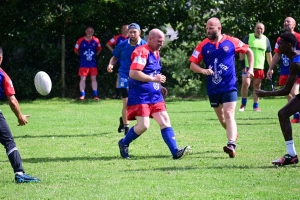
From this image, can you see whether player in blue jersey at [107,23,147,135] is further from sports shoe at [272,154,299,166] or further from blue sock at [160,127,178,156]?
sports shoe at [272,154,299,166]

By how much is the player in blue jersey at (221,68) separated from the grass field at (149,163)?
640mm

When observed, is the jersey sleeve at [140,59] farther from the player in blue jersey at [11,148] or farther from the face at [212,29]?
the player in blue jersey at [11,148]

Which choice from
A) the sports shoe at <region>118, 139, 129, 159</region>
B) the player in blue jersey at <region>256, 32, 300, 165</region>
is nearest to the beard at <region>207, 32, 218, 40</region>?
the player in blue jersey at <region>256, 32, 300, 165</region>

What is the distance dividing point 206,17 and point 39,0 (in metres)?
5.39

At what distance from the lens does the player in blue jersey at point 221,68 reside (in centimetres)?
992

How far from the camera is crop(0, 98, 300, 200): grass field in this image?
7.39 meters

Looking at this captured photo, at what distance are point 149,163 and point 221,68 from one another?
69.7 inches

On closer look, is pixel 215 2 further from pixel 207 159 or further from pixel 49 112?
pixel 207 159

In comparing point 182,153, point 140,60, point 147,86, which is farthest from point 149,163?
point 140,60

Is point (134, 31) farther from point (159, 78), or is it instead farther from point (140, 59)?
point (159, 78)

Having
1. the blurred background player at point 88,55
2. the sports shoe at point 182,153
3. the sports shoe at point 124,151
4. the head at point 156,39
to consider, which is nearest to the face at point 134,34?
the head at point 156,39

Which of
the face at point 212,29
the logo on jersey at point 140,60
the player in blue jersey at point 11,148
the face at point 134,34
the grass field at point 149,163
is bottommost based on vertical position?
the grass field at point 149,163

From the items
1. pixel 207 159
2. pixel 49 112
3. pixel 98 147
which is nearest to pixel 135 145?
pixel 98 147

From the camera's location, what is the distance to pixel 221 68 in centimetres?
1006
